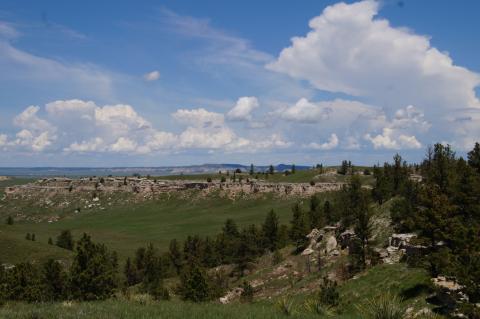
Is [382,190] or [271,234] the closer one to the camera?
[382,190]

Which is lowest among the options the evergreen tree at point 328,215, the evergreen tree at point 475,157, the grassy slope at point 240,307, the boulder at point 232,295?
the boulder at point 232,295

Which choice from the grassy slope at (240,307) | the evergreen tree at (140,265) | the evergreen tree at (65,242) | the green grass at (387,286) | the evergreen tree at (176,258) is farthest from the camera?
the evergreen tree at (65,242)

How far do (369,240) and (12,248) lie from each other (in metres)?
88.1

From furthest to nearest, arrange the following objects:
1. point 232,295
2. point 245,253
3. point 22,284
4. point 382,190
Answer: point 245,253
point 382,190
point 232,295
point 22,284

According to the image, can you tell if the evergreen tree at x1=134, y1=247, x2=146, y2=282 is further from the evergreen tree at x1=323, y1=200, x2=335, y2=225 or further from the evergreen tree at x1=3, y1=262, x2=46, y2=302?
the evergreen tree at x1=323, y1=200, x2=335, y2=225

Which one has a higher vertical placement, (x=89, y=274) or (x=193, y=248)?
(x=89, y=274)

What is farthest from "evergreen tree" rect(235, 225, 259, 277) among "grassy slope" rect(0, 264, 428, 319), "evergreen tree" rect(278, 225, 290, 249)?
"grassy slope" rect(0, 264, 428, 319)

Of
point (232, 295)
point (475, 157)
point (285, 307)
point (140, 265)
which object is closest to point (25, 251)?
point (140, 265)

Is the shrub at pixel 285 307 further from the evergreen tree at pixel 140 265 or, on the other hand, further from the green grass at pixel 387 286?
the evergreen tree at pixel 140 265

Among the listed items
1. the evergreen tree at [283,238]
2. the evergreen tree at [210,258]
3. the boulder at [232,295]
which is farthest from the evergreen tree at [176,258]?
the boulder at [232,295]

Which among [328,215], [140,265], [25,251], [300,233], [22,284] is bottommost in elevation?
[140,265]

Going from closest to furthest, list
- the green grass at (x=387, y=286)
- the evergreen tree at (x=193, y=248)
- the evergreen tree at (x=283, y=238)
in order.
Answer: the green grass at (x=387, y=286)
the evergreen tree at (x=193, y=248)
the evergreen tree at (x=283, y=238)

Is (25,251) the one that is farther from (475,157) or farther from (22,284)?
(475,157)

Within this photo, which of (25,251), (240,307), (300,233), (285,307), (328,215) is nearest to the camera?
(285,307)
